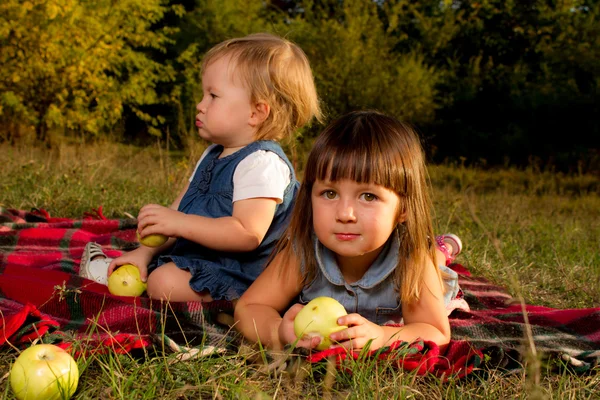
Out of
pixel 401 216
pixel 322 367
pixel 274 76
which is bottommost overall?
pixel 322 367

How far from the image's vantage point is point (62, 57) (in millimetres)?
9453

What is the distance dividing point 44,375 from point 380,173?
48.5 inches

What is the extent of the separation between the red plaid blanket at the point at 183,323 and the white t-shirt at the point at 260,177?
1.65ft

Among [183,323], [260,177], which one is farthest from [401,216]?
[183,323]

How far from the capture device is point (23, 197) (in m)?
5.15

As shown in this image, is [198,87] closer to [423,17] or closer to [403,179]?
[423,17]

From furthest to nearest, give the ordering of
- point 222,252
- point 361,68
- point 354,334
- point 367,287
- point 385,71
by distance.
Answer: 1. point 385,71
2. point 361,68
3. point 222,252
4. point 367,287
5. point 354,334

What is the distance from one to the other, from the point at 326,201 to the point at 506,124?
1427 cm

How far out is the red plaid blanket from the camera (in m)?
2.17

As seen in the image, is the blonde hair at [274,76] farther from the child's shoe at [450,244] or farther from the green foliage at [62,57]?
the green foliage at [62,57]

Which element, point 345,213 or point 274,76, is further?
point 274,76

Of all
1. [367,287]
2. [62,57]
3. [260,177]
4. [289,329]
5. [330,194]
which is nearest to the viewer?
[289,329]

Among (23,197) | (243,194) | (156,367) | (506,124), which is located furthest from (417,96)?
(156,367)

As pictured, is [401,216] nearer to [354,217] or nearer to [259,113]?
[354,217]
